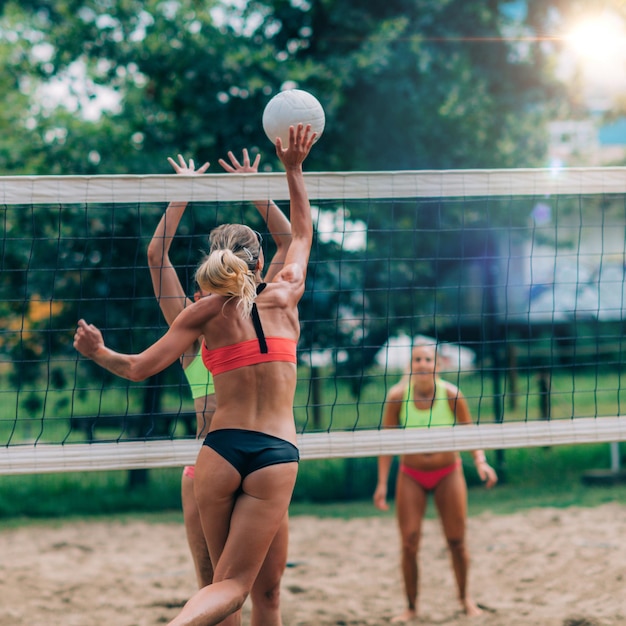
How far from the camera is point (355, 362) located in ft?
28.4

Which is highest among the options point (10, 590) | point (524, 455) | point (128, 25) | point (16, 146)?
point (128, 25)

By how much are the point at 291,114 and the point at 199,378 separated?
1.21m

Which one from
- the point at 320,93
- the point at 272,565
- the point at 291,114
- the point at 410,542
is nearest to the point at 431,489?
the point at 410,542

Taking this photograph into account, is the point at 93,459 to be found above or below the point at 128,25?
below

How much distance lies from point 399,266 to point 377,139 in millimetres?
1429

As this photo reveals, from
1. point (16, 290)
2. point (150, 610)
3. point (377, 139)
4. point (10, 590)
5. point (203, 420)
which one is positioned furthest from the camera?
point (377, 139)

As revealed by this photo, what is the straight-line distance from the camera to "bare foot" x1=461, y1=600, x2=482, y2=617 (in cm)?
484

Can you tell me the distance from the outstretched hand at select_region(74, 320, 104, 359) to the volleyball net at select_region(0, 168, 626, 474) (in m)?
0.66

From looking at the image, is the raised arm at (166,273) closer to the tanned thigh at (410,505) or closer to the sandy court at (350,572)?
the tanned thigh at (410,505)

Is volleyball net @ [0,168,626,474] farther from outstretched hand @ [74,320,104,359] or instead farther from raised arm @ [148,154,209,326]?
outstretched hand @ [74,320,104,359]

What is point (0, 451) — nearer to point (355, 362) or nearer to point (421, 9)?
point (355, 362)

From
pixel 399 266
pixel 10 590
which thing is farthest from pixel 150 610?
pixel 399 266

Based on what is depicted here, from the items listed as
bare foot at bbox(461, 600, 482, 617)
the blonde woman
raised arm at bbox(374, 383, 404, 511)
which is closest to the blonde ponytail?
the blonde woman

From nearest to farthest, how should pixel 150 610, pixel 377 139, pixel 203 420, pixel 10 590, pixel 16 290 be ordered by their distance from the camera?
pixel 203 420 < pixel 150 610 < pixel 10 590 < pixel 16 290 < pixel 377 139
